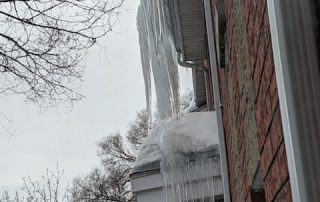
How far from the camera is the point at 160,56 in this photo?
6.05 meters

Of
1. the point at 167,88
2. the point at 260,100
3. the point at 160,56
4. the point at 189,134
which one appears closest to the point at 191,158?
the point at 189,134

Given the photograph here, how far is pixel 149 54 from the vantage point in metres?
6.20

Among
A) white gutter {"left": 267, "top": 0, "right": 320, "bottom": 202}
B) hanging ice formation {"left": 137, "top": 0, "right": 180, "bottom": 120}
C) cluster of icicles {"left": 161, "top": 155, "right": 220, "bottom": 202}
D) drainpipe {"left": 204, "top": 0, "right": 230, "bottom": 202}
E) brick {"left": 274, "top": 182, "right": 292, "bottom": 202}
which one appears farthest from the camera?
cluster of icicles {"left": 161, "top": 155, "right": 220, "bottom": 202}

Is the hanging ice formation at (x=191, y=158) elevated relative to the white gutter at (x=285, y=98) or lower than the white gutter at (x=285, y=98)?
elevated

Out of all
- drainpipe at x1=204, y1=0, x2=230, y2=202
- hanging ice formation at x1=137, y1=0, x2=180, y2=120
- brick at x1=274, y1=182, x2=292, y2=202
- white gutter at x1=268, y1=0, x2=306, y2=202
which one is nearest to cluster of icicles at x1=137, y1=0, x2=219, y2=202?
hanging ice formation at x1=137, y1=0, x2=180, y2=120

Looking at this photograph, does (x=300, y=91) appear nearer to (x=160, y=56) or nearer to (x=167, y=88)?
(x=167, y=88)

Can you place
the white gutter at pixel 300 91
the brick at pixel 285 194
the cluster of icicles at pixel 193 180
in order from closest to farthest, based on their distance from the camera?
the white gutter at pixel 300 91 < the brick at pixel 285 194 < the cluster of icicles at pixel 193 180

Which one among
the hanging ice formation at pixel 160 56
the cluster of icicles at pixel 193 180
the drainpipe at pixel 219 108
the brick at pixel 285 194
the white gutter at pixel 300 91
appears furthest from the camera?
the cluster of icicles at pixel 193 180

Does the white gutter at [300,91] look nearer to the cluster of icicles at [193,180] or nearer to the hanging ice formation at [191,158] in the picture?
the hanging ice formation at [191,158]

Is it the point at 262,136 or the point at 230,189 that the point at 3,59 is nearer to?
the point at 230,189

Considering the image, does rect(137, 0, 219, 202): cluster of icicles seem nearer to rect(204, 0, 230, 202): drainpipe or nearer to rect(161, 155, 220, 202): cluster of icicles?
rect(161, 155, 220, 202): cluster of icicles

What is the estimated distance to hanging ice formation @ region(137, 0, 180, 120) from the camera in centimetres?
593

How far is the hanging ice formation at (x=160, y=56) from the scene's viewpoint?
5934 millimetres

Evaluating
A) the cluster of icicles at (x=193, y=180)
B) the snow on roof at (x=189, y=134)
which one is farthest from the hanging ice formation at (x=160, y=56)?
the cluster of icicles at (x=193, y=180)
